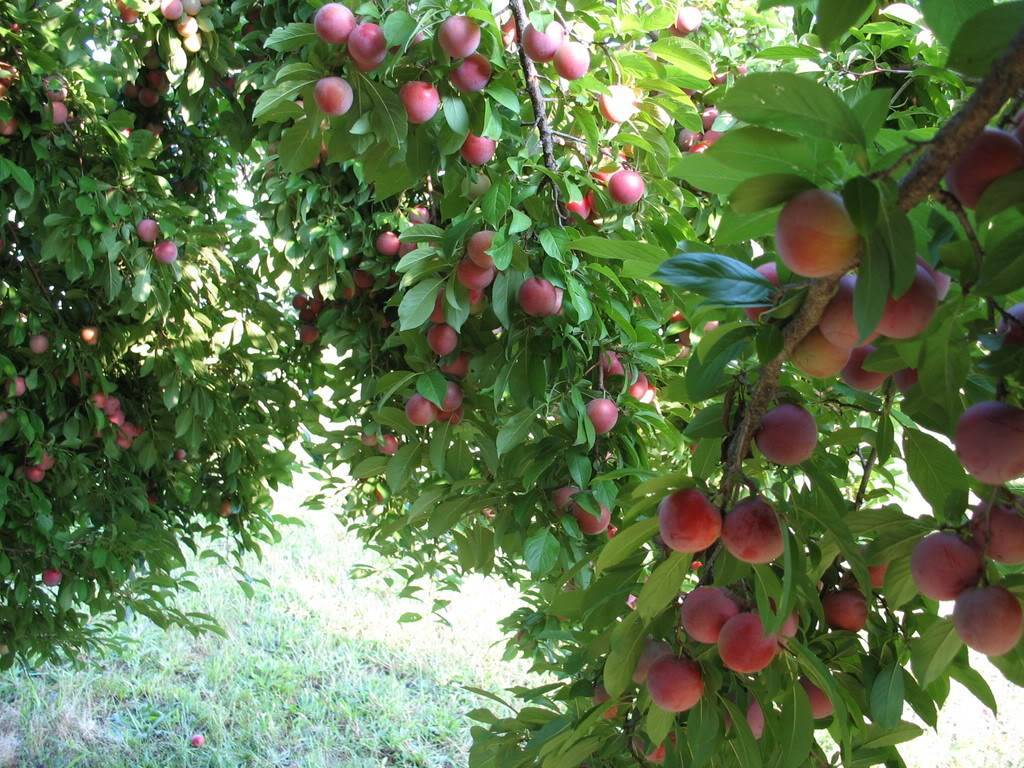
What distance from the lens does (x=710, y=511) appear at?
61 cm

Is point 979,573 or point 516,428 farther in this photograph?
point 516,428

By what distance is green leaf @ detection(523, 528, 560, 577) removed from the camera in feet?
3.56

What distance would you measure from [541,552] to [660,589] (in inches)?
16.7

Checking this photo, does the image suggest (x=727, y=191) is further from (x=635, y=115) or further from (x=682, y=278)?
(x=635, y=115)

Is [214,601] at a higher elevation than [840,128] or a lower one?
lower

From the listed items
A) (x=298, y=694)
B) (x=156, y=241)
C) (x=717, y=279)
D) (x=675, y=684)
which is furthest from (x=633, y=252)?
(x=298, y=694)

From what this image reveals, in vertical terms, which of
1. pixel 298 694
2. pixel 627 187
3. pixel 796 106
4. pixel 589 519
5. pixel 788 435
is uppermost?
pixel 796 106

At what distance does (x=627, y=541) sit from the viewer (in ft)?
2.32

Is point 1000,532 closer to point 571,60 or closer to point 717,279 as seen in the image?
A: point 717,279

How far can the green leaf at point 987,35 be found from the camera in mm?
395

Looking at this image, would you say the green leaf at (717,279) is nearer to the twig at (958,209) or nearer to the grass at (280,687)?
the twig at (958,209)

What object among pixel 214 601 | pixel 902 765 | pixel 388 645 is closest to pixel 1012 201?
pixel 902 765

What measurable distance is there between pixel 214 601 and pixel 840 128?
4854 mm

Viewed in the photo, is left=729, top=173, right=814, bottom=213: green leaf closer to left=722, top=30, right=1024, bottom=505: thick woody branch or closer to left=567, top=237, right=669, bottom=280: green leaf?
left=722, top=30, right=1024, bottom=505: thick woody branch
